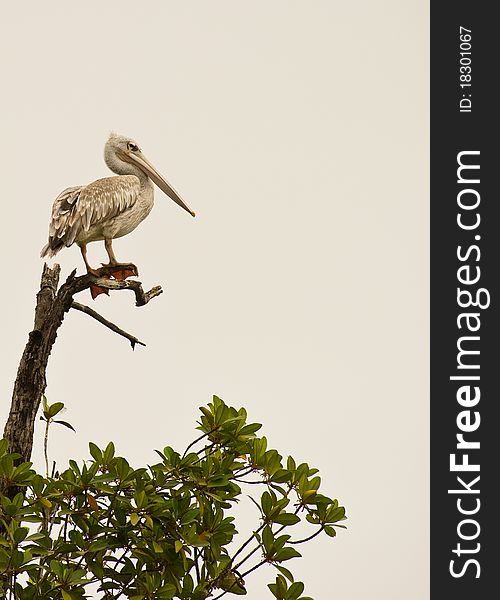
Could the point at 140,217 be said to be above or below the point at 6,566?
above

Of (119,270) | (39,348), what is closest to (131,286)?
(119,270)

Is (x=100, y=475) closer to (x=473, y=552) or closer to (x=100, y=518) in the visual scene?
(x=100, y=518)

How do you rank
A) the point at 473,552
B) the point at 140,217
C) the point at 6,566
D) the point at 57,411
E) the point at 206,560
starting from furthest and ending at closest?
the point at 473,552 < the point at 140,217 < the point at 57,411 < the point at 206,560 < the point at 6,566

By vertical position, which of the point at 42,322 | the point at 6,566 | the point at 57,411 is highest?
the point at 42,322

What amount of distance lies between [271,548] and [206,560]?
173 mm

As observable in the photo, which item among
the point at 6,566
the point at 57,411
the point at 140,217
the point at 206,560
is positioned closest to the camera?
the point at 6,566

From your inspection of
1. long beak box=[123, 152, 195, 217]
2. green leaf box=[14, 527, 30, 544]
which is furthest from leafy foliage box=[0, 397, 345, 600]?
long beak box=[123, 152, 195, 217]

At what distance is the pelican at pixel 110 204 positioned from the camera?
3.41 meters

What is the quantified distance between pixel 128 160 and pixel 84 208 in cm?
33

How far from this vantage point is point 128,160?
367 centimetres

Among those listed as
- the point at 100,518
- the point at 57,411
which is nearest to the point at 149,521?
the point at 100,518

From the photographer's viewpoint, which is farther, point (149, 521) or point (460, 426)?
point (460, 426)

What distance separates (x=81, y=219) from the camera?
3.41m

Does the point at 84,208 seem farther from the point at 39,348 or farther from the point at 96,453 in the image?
the point at 96,453
